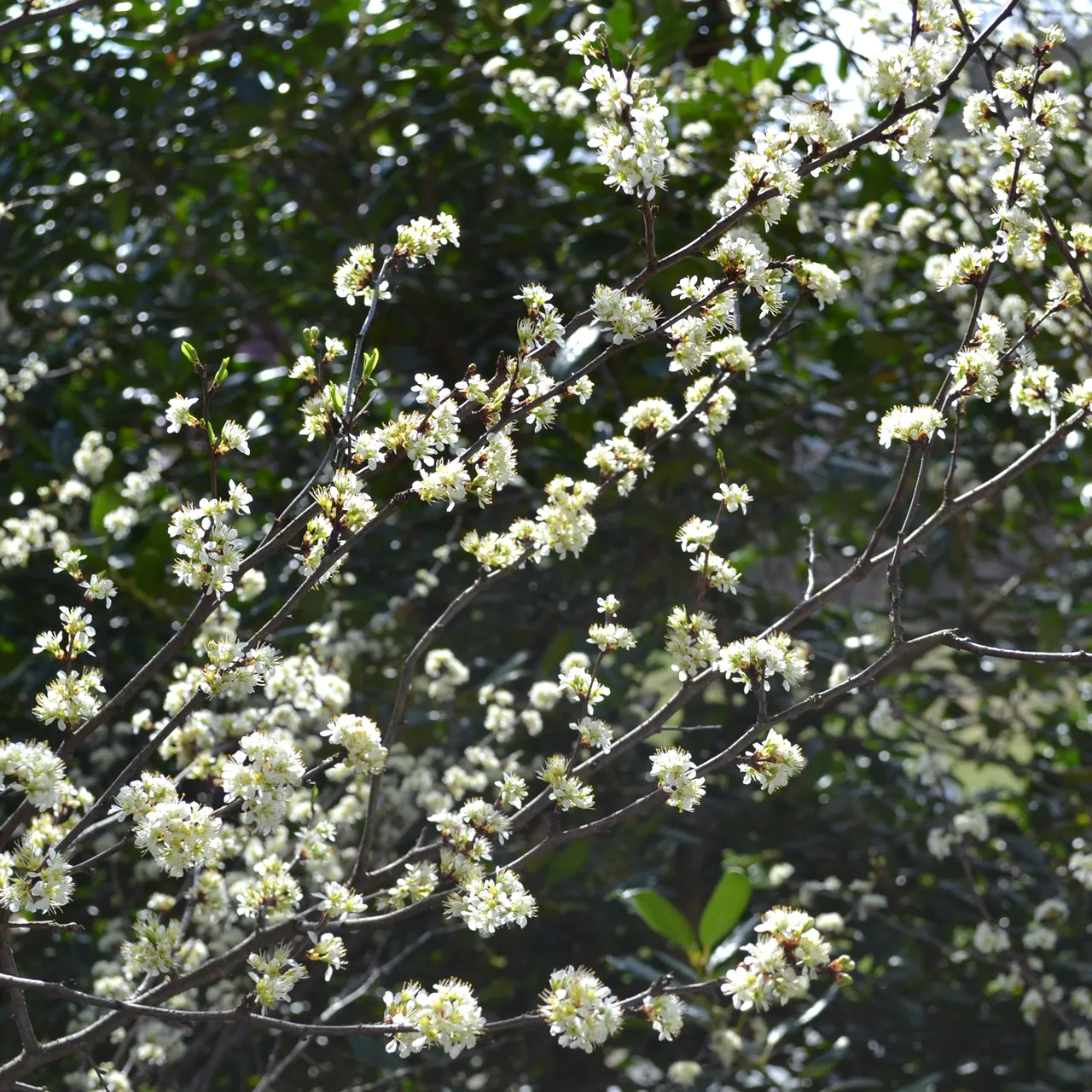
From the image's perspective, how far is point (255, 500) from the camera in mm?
2465

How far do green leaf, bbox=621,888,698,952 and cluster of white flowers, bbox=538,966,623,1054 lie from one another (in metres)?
0.89

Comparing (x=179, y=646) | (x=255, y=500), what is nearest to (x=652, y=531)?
(x=255, y=500)

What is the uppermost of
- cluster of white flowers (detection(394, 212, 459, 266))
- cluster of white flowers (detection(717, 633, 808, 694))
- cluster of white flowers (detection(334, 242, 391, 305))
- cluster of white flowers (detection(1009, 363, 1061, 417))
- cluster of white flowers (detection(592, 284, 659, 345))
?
cluster of white flowers (detection(394, 212, 459, 266))

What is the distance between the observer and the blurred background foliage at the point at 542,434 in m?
2.35

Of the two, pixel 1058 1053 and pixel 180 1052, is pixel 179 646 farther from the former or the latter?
pixel 1058 1053

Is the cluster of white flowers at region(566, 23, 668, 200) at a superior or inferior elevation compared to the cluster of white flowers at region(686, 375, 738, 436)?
superior

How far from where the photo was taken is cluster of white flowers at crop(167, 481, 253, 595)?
105 centimetres

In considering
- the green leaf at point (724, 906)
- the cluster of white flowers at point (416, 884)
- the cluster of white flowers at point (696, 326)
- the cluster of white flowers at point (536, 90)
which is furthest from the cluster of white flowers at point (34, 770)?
the cluster of white flowers at point (536, 90)

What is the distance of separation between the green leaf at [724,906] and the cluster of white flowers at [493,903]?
3.09 ft

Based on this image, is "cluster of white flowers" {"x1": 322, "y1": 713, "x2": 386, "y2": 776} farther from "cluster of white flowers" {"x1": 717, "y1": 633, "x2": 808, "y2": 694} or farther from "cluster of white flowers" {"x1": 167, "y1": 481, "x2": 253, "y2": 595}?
"cluster of white flowers" {"x1": 717, "y1": 633, "x2": 808, "y2": 694}

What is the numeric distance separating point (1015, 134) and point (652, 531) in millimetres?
1216

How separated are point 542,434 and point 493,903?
140 centimetres

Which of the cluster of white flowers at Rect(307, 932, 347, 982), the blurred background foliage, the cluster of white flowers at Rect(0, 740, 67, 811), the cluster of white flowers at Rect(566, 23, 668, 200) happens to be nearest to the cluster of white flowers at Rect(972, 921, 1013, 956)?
the blurred background foliage

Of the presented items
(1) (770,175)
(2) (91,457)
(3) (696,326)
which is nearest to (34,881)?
(3) (696,326)
